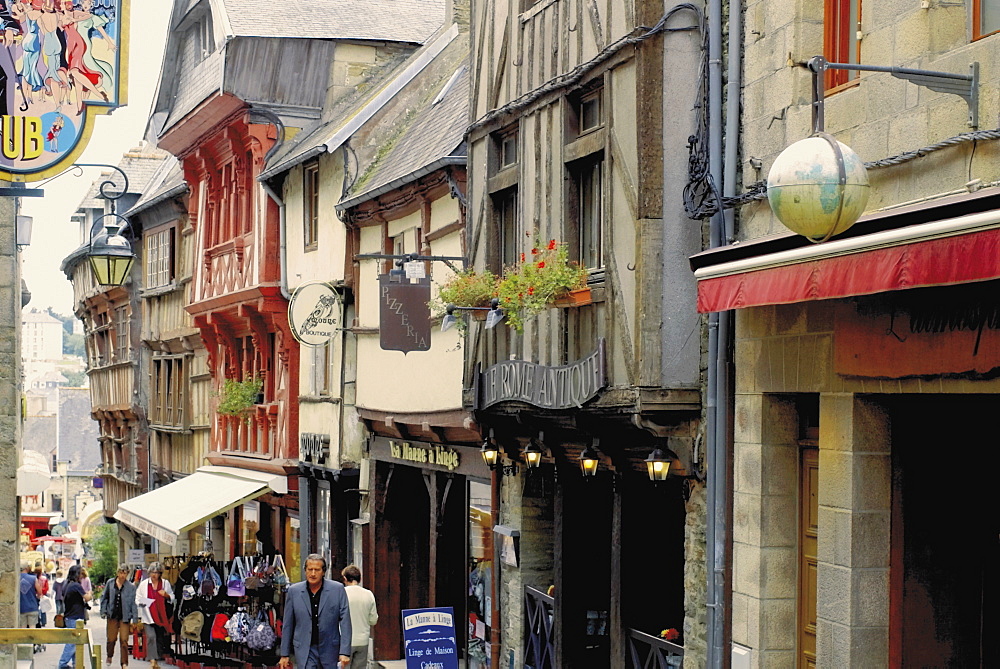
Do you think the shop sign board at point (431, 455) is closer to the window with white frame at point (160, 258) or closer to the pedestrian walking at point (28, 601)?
the pedestrian walking at point (28, 601)

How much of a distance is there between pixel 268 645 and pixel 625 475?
761cm

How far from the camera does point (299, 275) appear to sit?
22.6m

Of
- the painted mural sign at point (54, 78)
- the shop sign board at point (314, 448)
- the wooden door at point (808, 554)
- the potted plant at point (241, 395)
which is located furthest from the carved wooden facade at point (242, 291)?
the wooden door at point (808, 554)

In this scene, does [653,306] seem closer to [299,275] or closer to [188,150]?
[299,275]

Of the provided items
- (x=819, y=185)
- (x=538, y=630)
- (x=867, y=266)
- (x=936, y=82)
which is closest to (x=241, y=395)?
(x=538, y=630)

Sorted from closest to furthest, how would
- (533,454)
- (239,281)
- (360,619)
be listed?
(360,619) < (533,454) < (239,281)

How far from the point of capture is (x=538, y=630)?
47.1 feet

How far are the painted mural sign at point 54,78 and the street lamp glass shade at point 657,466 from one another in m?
4.32

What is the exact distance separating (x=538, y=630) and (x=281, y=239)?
34.0 feet

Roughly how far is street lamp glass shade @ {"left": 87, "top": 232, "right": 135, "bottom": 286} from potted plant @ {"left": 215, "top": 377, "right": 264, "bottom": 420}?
9.13 meters

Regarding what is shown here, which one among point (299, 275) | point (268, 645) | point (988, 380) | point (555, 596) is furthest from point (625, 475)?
point (299, 275)

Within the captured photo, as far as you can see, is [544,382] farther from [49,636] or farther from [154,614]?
[154,614]

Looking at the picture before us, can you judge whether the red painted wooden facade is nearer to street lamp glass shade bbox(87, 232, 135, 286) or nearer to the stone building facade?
street lamp glass shade bbox(87, 232, 135, 286)

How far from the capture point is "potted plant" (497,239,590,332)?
11961 mm
